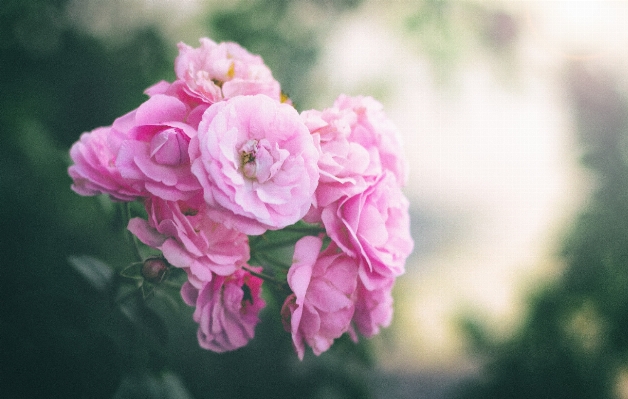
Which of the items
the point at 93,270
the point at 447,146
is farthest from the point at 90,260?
the point at 447,146

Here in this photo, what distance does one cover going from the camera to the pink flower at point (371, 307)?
0.46m

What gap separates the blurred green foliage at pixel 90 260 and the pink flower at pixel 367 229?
0.19 meters

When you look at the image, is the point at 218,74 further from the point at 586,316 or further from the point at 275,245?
the point at 586,316

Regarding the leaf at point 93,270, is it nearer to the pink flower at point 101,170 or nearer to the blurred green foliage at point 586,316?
the pink flower at point 101,170

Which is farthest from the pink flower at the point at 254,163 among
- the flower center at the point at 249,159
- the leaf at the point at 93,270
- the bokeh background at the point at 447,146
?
the bokeh background at the point at 447,146

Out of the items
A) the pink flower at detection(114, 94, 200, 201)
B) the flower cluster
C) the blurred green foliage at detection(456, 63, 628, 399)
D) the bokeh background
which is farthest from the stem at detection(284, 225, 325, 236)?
the blurred green foliage at detection(456, 63, 628, 399)

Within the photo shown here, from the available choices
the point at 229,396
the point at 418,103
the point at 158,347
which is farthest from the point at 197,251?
the point at 418,103

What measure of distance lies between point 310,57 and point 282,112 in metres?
0.73

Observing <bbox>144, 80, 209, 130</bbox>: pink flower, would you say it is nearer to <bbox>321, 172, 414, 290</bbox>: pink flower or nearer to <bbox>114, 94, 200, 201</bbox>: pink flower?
<bbox>114, 94, 200, 201</bbox>: pink flower

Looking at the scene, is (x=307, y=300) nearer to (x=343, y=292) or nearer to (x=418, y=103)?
(x=343, y=292)

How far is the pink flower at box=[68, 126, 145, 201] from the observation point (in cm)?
41

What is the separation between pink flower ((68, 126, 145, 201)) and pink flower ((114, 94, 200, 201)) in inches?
0.7

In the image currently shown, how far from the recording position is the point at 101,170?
16.6 inches

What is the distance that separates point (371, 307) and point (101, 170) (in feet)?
0.88
